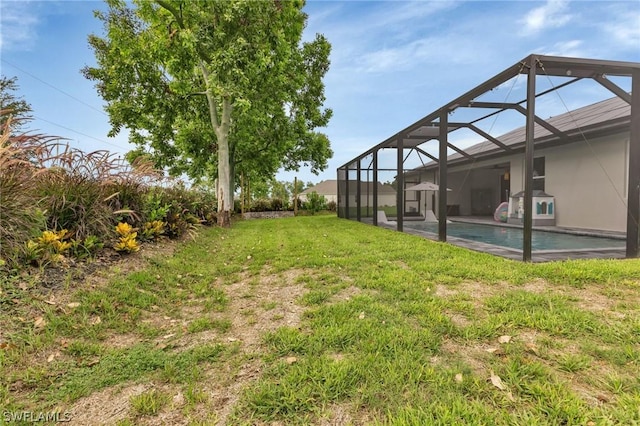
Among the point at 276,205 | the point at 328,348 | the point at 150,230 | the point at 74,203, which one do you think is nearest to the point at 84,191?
the point at 74,203

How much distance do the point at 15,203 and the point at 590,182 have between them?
1224cm

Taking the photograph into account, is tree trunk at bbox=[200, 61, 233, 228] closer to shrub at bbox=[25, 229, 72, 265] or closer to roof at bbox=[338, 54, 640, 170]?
roof at bbox=[338, 54, 640, 170]

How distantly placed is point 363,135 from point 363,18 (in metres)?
11.3

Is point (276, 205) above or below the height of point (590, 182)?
below

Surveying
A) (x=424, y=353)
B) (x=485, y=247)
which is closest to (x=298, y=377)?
(x=424, y=353)

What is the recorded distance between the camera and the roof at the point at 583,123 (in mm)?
6867

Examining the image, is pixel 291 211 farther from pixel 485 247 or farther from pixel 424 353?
pixel 424 353

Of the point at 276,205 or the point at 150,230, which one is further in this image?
the point at 276,205

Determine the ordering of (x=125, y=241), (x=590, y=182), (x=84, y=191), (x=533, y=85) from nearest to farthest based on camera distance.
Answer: (x=84, y=191) → (x=125, y=241) → (x=533, y=85) → (x=590, y=182)

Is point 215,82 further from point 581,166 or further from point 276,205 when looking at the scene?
point 581,166

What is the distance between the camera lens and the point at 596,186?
8367 mm

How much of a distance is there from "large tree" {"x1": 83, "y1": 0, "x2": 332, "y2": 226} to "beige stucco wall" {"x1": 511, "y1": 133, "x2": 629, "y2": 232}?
9525mm

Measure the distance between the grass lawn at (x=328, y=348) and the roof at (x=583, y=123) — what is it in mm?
5775

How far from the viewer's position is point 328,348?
1.92 metres
